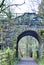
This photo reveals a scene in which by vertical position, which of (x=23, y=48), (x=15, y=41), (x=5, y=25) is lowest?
(x=23, y=48)

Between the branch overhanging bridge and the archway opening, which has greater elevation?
the branch overhanging bridge

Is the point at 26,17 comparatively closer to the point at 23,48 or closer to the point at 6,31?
the point at 6,31

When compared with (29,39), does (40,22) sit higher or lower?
higher

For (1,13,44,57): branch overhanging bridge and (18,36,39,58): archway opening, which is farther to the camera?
(18,36,39,58): archway opening

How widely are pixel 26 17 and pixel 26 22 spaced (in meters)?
0.46

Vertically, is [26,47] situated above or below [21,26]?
below

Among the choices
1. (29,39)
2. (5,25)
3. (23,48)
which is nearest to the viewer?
(5,25)

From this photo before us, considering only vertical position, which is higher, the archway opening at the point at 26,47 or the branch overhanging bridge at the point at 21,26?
the branch overhanging bridge at the point at 21,26

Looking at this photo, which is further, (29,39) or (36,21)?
(29,39)

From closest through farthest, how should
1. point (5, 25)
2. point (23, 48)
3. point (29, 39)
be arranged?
point (5, 25)
point (29, 39)
point (23, 48)

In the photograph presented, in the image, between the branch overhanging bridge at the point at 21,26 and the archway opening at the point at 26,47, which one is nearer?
the branch overhanging bridge at the point at 21,26

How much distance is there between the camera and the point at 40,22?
22.5m

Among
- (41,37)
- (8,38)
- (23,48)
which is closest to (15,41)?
(8,38)

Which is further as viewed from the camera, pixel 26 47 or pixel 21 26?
pixel 26 47
